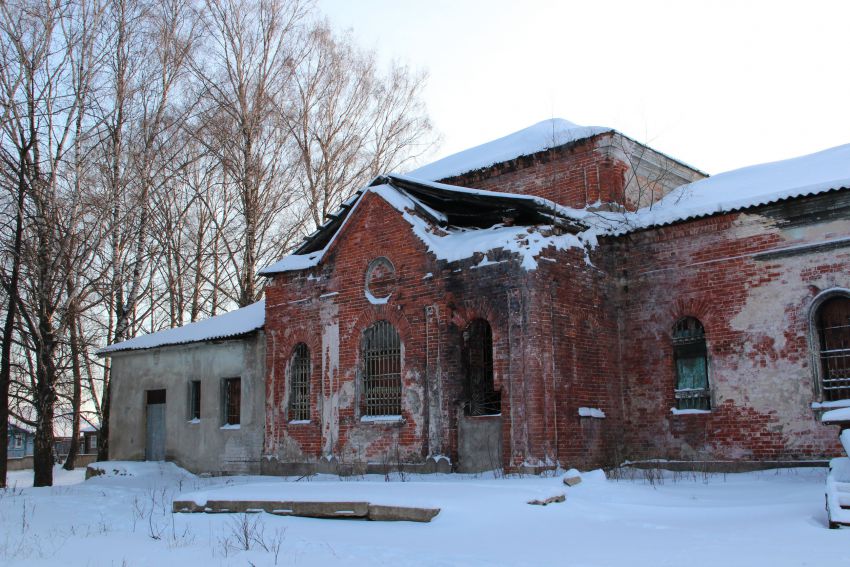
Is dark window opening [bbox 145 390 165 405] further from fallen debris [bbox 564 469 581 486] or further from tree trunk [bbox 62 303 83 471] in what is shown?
fallen debris [bbox 564 469 581 486]

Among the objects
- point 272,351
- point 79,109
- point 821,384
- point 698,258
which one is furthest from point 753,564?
point 79,109

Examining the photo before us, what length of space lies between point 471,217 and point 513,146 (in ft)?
11.1

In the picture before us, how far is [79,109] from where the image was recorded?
62.6ft

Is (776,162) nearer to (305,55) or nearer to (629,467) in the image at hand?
(629,467)

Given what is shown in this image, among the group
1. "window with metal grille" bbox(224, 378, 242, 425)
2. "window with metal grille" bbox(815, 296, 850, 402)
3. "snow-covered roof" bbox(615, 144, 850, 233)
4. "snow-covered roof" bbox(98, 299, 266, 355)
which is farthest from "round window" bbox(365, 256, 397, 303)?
"window with metal grille" bbox(815, 296, 850, 402)

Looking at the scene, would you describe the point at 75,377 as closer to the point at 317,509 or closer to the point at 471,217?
the point at 471,217

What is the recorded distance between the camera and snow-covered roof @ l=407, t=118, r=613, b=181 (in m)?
16.0

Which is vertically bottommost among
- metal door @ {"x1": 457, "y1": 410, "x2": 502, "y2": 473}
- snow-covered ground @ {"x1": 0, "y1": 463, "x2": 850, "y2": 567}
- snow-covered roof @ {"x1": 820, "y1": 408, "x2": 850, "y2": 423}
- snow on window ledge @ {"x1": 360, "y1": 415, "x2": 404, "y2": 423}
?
snow-covered ground @ {"x1": 0, "y1": 463, "x2": 850, "y2": 567}

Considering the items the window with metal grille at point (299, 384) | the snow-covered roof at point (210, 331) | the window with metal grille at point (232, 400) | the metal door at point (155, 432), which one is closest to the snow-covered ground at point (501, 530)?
the window with metal grille at point (299, 384)

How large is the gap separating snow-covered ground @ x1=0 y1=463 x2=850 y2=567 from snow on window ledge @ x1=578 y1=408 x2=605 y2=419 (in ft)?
5.70

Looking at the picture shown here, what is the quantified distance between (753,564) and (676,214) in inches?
337

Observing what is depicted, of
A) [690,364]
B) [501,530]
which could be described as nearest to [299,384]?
Result: [690,364]

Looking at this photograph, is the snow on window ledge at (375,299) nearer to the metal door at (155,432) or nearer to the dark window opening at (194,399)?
the dark window opening at (194,399)

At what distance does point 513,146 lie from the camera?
1741 cm
